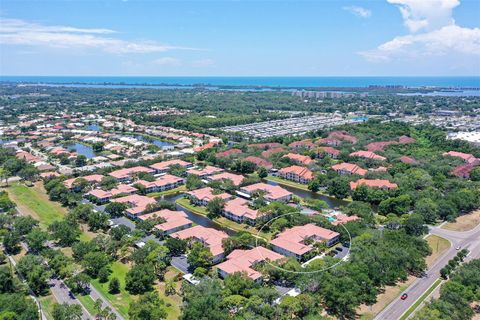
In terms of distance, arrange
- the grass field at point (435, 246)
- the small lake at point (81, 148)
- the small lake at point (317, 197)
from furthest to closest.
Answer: the small lake at point (81, 148) < the small lake at point (317, 197) < the grass field at point (435, 246)

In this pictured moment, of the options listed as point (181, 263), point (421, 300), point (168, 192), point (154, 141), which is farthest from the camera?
point (154, 141)

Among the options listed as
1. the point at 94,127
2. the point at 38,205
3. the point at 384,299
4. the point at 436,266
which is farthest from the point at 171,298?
the point at 94,127

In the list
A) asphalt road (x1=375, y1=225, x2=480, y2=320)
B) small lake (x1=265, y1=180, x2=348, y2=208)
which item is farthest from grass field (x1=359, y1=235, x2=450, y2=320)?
small lake (x1=265, y1=180, x2=348, y2=208)

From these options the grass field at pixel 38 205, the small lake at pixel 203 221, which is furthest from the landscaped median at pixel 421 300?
the grass field at pixel 38 205

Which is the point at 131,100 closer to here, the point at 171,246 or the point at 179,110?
the point at 179,110

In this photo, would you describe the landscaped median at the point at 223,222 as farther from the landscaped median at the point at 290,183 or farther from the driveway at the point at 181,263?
the landscaped median at the point at 290,183

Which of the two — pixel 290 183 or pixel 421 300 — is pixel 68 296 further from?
pixel 290 183
